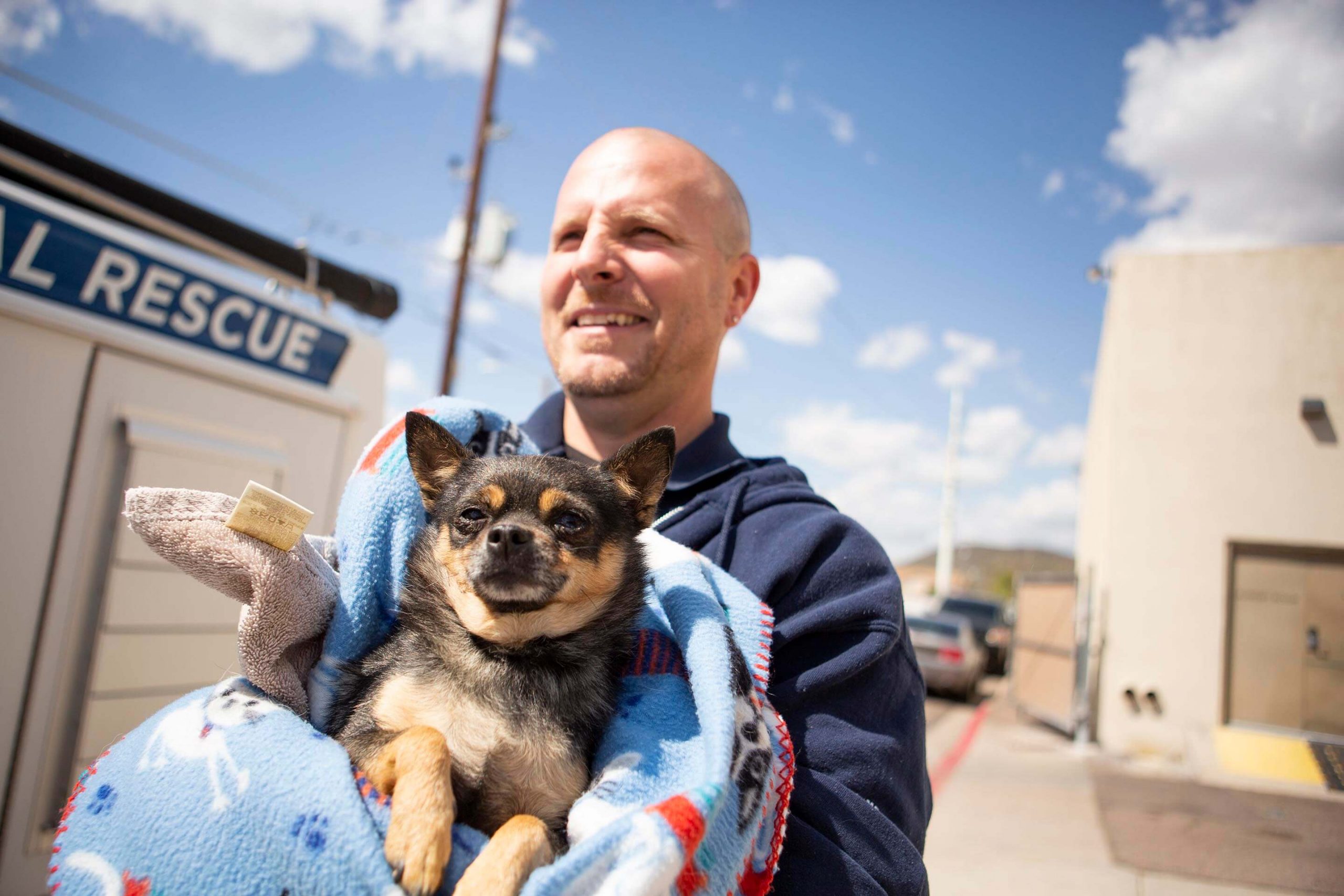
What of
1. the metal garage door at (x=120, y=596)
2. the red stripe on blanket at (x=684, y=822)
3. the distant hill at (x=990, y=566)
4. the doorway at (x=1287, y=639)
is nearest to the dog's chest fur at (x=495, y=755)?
the red stripe on blanket at (x=684, y=822)

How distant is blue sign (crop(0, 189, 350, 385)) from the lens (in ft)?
8.51

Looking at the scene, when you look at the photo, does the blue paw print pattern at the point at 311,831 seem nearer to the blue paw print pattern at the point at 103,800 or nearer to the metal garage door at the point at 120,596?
the blue paw print pattern at the point at 103,800

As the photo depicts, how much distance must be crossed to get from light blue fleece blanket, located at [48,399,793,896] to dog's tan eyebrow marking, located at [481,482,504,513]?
35 centimetres

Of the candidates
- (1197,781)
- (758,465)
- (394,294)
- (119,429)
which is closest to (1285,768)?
(1197,781)

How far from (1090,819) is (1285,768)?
12.1 ft

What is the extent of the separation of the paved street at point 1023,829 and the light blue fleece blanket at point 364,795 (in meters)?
5.06

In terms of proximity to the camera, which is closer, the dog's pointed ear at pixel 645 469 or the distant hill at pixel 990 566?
the dog's pointed ear at pixel 645 469

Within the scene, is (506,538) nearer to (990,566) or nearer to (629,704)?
(629,704)

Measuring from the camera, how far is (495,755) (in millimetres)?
1789

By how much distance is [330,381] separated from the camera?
373 centimetres

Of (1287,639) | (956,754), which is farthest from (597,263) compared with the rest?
(1287,639)

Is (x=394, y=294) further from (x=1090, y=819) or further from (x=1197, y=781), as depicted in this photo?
(x=1197, y=781)

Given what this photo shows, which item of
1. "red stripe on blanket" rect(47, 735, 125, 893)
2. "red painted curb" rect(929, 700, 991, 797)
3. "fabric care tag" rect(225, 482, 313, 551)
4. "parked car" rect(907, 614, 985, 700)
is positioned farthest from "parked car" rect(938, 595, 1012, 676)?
"red stripe on blanket" rect(47, 735, 125, 893)

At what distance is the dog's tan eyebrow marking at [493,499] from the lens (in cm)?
207
